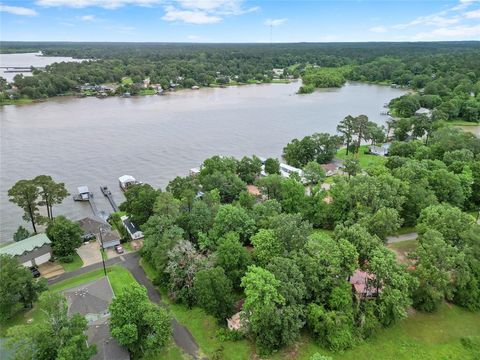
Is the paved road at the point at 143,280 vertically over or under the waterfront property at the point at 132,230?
under

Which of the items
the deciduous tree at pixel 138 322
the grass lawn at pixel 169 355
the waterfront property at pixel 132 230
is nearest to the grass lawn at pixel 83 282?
the waterfront property at pixel 132 230

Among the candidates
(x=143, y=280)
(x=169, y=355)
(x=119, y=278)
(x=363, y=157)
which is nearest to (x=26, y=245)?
(x=119, y=278)

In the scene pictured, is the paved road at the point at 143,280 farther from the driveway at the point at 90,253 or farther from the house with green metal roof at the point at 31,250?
the house with green metal roof at the point at 31,250

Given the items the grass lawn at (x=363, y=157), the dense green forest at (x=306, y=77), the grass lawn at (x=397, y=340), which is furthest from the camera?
the dense green forest at (x=306, y=77)

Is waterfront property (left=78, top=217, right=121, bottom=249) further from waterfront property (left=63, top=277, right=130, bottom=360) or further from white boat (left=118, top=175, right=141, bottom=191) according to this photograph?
white boat (left=118, top=175, right=141, bottom=191)

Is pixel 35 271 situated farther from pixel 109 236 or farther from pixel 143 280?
pixel 143 280

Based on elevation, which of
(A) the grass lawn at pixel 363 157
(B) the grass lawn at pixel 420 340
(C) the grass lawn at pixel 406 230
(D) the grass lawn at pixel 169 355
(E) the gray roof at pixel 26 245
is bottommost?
(B) the grass lawn at pixel 420 340

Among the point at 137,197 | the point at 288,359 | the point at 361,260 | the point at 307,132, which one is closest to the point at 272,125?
the point at 307,132
